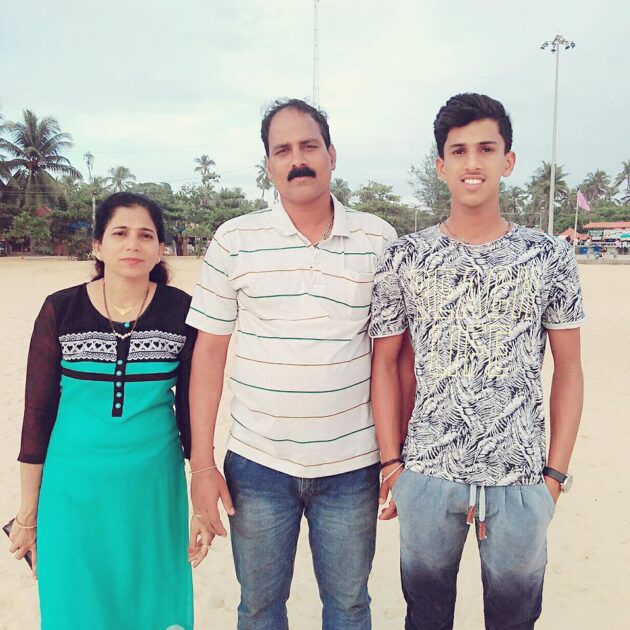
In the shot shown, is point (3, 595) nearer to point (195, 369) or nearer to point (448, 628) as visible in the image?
point (195, 369)

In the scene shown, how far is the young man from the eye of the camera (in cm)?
175

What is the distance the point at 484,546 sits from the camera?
182 cm

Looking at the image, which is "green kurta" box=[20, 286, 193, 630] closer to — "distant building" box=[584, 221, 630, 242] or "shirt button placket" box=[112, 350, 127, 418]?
"shirt button placket" box=[112, 350, 127, 418]

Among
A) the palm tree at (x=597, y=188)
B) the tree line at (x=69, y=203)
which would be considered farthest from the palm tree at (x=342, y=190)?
the palm tree at (x=597, y=188)

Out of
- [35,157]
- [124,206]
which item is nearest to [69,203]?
[35,157]

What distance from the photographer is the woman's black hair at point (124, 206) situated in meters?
2.09

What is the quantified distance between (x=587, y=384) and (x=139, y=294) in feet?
21.8

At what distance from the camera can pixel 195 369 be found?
2051 mm

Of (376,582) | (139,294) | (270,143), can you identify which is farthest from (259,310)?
(376,582)

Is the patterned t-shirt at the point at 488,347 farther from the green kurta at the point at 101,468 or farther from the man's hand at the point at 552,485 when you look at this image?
the green kurta at the point at 101,468

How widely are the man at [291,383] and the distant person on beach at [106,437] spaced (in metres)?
0.14

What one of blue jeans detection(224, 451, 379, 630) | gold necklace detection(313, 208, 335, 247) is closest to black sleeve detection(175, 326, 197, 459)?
blue jeans detection(224, 451, 379, 630)

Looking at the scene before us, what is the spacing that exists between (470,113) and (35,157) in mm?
38194

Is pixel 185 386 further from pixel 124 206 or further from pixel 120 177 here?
pixel 120 177
